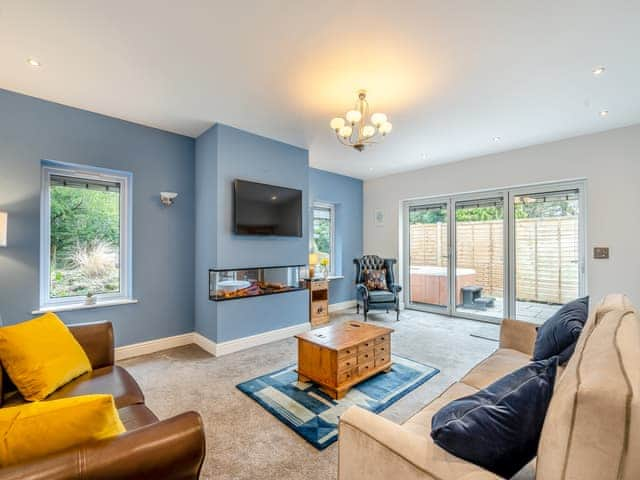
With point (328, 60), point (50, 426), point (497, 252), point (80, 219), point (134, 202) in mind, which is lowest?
point (50, 426)

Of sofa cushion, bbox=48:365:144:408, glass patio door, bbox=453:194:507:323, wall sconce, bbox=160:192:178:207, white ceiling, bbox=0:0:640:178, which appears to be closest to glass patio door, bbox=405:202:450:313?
glass patio door, bbox=453:194:507:323

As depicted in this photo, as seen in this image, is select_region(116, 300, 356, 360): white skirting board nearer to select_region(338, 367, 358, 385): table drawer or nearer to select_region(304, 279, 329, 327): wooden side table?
select_region(304, 279, 329, 327): wooden side table

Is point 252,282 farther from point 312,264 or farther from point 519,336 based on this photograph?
point 519,336

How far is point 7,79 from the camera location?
8.57 feet

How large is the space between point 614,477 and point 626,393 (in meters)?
0.17

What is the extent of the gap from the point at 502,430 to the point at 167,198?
3816 millimetres

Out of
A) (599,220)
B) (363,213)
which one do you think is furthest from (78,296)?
(599,220)

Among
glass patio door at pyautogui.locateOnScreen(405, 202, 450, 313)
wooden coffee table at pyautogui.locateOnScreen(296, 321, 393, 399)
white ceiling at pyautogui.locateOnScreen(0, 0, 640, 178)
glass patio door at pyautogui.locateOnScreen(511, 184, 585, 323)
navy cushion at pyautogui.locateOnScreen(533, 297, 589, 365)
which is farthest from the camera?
glass patio door at pyautogui.locateOnScreen(405, 202, 450, 313)

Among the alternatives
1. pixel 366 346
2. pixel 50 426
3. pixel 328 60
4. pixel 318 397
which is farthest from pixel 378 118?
pixel 50 426

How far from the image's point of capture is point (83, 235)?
11.0 feet

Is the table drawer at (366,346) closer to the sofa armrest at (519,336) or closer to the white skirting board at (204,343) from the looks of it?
the sofa armrest at (519,336)

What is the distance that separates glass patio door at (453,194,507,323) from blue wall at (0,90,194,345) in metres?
4.32

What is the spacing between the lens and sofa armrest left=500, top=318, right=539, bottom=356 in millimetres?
2340

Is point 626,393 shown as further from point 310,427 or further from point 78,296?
point 78,296
